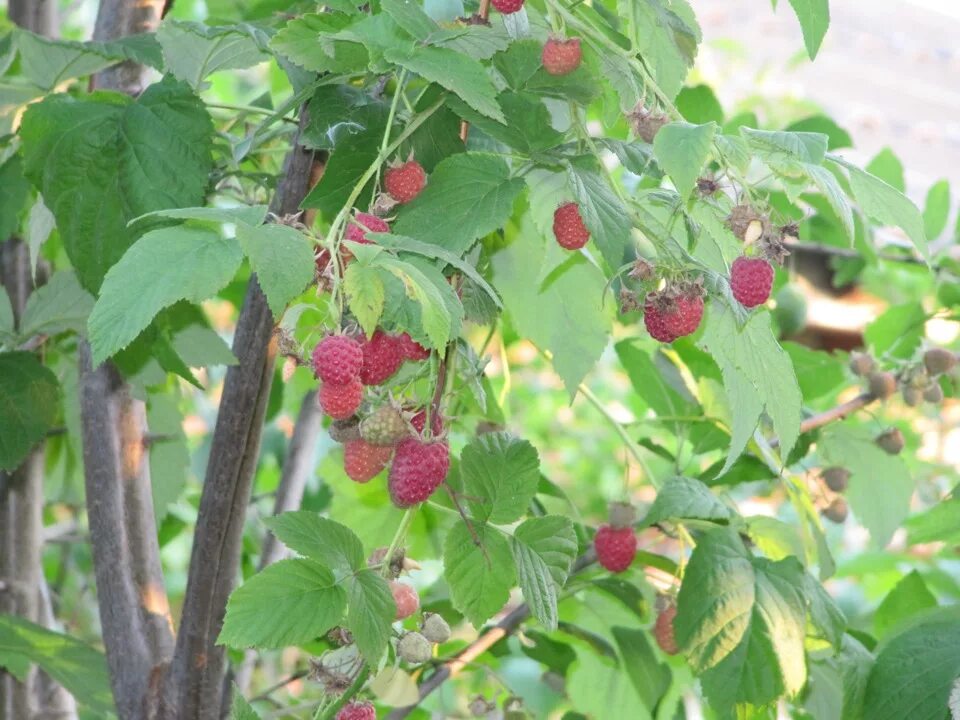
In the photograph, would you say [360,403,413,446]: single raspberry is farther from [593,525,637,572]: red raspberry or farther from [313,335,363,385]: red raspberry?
[593,525,637,572]: red raspberry

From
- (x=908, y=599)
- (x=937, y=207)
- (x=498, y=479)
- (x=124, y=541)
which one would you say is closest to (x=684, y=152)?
(x=498, y=479)

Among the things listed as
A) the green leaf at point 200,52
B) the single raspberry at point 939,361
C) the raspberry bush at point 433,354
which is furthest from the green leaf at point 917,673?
the green leaf at point 200,52

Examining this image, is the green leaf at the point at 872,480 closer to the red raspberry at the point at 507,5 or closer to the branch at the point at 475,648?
the branch at the point at 475,648

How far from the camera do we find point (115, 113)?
55 cm

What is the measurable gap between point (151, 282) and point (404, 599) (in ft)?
0.65

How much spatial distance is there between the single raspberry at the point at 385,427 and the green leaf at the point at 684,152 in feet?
0.45

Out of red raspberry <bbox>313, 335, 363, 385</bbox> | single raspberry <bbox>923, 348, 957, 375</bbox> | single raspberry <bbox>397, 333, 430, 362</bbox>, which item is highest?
red raspberry <bbox>313, 335, 363, 385</bbox>

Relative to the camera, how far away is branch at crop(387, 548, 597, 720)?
→ 63cm

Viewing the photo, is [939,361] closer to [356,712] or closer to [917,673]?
[917,673]

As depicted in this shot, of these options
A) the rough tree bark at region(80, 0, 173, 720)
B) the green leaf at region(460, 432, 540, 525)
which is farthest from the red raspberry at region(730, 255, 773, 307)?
the rough tree bark at region(80, 0, 173, 720)

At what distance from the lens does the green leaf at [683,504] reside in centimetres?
61

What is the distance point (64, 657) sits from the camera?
66 centimetres

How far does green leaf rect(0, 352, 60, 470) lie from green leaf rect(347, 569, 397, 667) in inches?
10.4

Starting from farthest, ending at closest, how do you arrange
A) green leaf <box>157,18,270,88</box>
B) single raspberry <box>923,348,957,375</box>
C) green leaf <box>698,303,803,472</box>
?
single raspberry <box>923,348,957,375</box> < green leaf <box>157,18,270,88</box> < green leaf <box>698,303,803,472</box>
